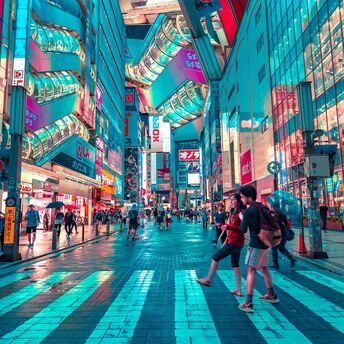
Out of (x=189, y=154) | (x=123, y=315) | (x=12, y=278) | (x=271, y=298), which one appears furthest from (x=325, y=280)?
(x=189, y=154)

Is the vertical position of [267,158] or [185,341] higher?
[267,158]

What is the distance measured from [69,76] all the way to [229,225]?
30.4 metres

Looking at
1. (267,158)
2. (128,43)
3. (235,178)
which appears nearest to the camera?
(267,158)

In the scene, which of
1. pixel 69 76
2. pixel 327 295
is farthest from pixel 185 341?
pixel 69 76

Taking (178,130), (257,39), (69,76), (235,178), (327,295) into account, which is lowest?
(327,295)

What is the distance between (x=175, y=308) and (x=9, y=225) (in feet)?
25.7

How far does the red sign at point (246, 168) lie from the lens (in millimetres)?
44438

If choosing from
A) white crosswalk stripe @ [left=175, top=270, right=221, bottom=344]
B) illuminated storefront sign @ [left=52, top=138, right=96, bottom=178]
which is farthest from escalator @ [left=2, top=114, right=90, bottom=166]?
white crosswalk stripe @ [left=175, top=270, right=221, bottom=344]

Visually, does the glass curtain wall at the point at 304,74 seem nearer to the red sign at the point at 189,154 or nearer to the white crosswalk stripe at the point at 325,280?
the white crosswalk stripe at the point at 325,280

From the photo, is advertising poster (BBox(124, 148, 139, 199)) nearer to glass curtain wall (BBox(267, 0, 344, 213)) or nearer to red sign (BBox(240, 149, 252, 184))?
red sign (BBox(240, 149, 252, 184))

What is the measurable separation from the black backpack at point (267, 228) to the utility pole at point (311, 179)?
20.3ft

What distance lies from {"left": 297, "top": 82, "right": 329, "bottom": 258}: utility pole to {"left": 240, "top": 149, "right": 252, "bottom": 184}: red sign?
1289 inches

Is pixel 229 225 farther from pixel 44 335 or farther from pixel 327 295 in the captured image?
pixel 44 335

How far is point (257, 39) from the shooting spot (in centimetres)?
4009
